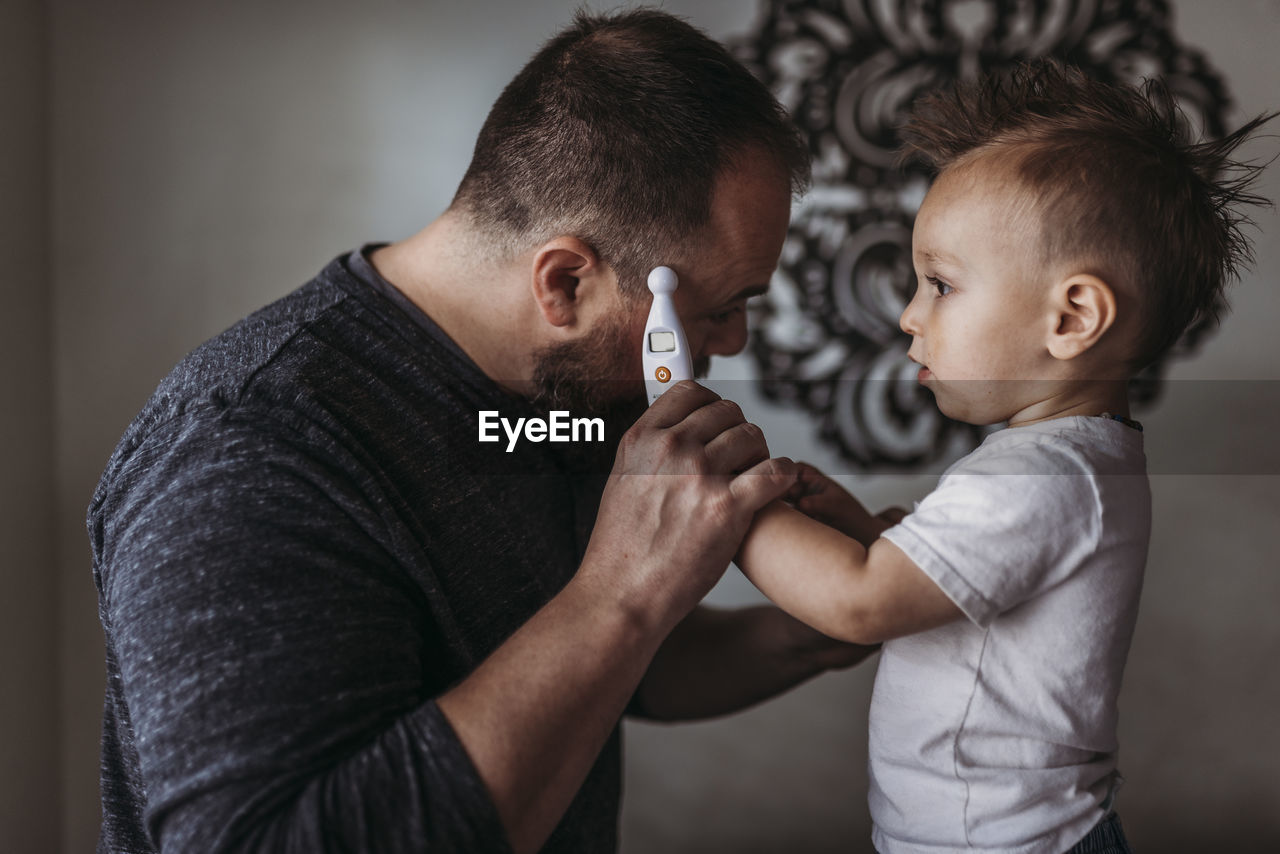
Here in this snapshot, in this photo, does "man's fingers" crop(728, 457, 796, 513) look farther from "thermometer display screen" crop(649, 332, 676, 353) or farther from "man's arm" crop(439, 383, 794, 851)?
"thermometer display screen" crop(649, 332, 676, 353)

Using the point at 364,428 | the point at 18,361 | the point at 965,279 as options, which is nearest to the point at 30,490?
the point at 18,361

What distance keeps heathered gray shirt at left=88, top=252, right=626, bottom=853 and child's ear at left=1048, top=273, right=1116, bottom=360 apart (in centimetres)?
58

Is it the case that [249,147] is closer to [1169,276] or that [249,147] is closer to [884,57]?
[884,57]

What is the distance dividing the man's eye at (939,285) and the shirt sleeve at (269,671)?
0.60 m

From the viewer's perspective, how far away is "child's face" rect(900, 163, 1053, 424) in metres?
0.83

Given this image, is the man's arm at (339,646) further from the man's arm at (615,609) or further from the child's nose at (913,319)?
the child's nose at (913,319)

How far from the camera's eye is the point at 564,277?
101 centimetres

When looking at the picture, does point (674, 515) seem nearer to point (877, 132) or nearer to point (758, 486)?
point (758, 486)

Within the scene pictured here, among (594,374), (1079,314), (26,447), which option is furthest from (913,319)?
(26,447)

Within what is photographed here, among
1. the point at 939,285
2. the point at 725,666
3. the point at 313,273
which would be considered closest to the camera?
the point at 939,285

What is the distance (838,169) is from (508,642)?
127cm

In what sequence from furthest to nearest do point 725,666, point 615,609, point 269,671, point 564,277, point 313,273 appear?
point 313,273
point 725,666
point 564,277
point 615,609
point 269,671

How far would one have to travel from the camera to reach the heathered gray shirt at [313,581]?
0.65 meters

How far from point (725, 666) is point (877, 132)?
107cm
